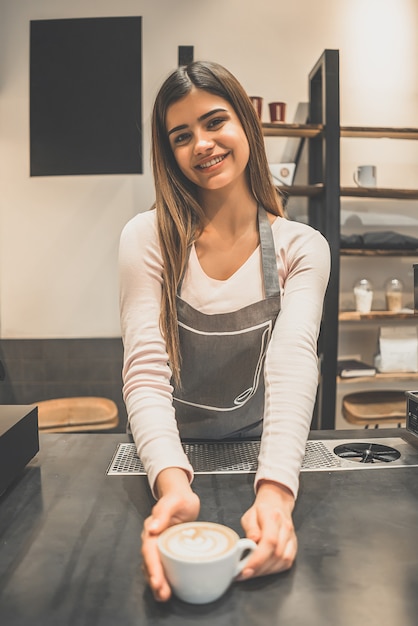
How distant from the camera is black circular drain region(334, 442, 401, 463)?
130 cm

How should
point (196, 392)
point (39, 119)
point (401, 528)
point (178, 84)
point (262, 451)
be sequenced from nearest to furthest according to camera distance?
point (401, 528)
point (262, 451)
point (178, 84)
point (196, 392)
point (39, 119)

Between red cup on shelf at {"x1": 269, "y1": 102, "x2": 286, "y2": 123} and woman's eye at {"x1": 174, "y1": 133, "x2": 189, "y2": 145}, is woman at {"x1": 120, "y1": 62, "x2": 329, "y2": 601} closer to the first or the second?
woman's eye at {"x1": 174, "y1": 133, "x2": 189, "y2": 145}

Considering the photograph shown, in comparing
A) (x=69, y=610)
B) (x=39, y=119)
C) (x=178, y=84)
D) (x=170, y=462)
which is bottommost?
(x=69, y=610)

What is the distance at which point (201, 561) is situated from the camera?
2.29 ft

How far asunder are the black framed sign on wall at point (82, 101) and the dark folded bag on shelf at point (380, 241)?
1350mm

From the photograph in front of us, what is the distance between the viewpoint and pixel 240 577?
0.79m

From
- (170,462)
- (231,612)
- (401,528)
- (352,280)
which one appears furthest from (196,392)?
(352,280)

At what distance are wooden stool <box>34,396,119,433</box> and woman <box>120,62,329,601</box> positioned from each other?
1606 mm

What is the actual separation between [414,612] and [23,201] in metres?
3.33

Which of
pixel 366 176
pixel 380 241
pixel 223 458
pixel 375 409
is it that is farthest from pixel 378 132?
pixel 223 458

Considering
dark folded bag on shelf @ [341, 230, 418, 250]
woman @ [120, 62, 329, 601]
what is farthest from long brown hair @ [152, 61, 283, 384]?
dark folded bag on shelf @ [341, 230, 418, 250]

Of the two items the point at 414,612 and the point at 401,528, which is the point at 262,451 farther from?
the point at 414,612

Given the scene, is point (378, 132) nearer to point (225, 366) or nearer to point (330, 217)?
point (330, 217)

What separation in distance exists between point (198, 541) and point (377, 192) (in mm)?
2864
